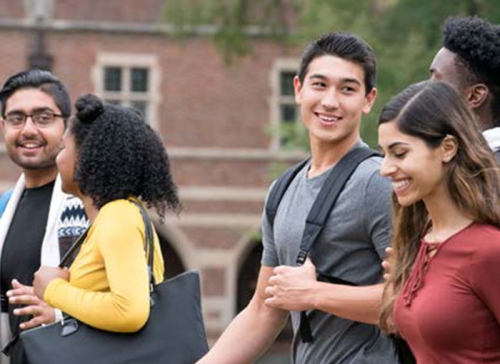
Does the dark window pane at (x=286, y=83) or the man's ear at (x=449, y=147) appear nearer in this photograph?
the man's ear at (x=449, y=147)

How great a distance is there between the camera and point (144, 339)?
4.15m

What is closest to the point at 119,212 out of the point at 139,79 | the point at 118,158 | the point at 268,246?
the point at 118,158

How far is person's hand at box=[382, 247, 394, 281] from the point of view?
3.65 m

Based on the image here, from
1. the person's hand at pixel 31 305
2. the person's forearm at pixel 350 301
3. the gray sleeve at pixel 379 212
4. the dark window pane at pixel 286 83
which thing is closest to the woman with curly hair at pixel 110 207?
the person's hand at pixel 31 305

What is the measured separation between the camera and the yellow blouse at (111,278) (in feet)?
13.5

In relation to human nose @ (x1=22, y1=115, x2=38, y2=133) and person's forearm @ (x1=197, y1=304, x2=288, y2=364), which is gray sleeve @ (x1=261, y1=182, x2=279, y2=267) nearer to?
person's forearm @ (x1=197, y1=304, x2=288, y2=364)

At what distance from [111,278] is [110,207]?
0.23m

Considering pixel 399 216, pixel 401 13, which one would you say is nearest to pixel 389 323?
pixel 399 216

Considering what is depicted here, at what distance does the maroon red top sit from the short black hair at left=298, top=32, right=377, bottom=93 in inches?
33.4

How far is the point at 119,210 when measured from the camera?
4.23 meters

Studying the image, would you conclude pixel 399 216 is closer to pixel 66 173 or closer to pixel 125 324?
pixel 125 324

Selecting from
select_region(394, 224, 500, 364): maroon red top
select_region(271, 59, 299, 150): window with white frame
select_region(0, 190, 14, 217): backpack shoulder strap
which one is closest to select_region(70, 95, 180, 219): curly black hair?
select_region(0, 190, 14, 217): backpack shoulder strap

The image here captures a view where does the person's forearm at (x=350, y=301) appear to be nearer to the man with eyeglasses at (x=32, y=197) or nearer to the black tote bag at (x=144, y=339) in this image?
the black tote bag at (x=144, y=339)

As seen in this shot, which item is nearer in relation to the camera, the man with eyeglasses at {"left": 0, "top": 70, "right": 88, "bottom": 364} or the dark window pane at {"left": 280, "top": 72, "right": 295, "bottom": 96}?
the man with eyeglasses at {"left": 0, "top": 70, "right": 88, "bottom": 364}
